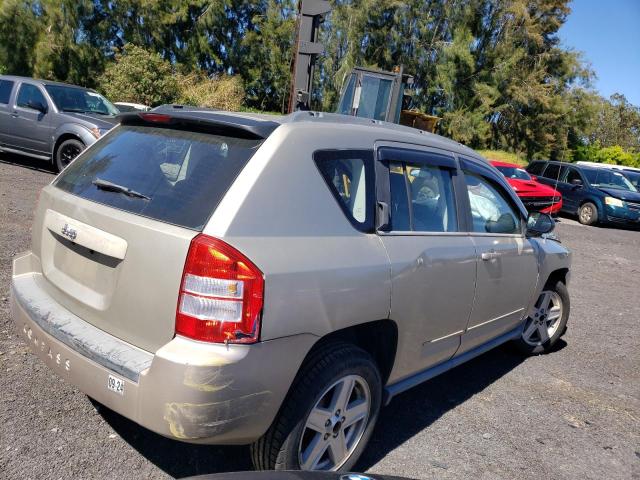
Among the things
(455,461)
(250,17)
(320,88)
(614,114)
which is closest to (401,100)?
(455,461)

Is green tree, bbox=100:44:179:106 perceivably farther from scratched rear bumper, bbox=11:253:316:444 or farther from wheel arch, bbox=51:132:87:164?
scratched rear bumper, bbox=11:253:316:444

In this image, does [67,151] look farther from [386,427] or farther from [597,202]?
[597,202]

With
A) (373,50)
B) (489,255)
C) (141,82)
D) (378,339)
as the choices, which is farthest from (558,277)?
(373,50)

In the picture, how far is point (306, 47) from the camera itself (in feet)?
24.9

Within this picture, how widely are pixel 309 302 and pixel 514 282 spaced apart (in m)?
2.15

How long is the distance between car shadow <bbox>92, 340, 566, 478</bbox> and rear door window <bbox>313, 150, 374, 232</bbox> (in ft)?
4.47

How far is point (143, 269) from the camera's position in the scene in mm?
2408

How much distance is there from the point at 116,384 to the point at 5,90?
10.9 metres

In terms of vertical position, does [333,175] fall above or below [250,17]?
below

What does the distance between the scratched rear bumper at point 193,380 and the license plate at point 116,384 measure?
0.02 metres

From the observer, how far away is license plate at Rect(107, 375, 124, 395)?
7.72 ft

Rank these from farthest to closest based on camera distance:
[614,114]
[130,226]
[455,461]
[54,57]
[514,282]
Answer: [614,114], [54,57], [514,282], [455,461], [130,226]

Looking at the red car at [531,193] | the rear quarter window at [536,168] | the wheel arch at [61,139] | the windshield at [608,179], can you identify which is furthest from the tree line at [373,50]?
the wheel arch at [61,139]

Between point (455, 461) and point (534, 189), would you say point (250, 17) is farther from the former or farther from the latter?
point (455, 461)
